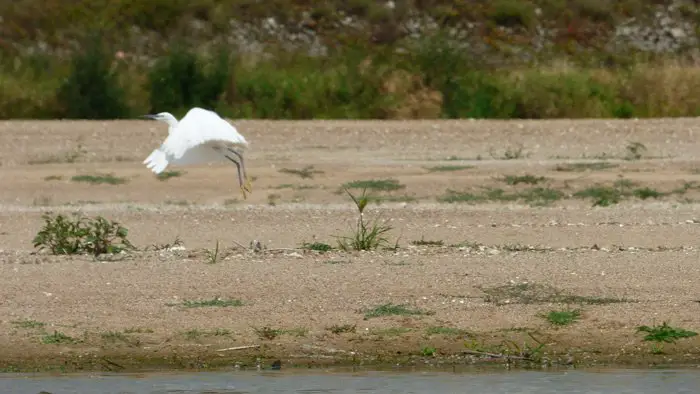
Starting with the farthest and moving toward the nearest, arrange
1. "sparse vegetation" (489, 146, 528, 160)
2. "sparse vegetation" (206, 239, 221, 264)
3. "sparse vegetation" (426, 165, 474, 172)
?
"sparse vegetation" (489, 146, 528, 160)
"sparse vegetation" (426, 165, 474, 172)
"sparse vegetation" (206, 239, 221, 264)

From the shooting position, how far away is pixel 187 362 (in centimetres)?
880

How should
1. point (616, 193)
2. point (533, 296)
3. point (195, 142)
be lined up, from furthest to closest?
1. point (616, 193)
2. point (195, 142)
3. point (533, 296)

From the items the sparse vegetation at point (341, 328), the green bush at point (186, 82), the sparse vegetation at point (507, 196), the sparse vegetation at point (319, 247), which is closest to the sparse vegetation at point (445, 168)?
the sparse vegetation at point (507, 196)

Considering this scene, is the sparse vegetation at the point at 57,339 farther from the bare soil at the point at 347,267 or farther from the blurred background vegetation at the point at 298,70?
the blurred background vegetation at the point at 298,70

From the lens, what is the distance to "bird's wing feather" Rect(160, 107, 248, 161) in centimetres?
1246

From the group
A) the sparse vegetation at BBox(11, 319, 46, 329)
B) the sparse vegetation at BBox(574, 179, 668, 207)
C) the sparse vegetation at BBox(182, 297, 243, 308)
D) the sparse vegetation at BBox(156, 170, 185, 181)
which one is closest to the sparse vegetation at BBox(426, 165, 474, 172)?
the sparse vegetation at BBox(574, 179, 668, 207)

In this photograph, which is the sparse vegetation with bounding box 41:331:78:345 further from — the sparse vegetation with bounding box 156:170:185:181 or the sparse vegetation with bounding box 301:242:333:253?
the sparse vegetation with bounding box 156:170:185:181

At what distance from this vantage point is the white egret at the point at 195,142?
40.9 feet

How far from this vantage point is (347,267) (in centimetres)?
1073

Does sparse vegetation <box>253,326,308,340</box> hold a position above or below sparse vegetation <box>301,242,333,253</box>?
below

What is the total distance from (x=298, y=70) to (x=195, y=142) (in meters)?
12.8

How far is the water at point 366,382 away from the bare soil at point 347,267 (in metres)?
0.17

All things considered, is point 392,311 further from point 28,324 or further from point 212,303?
point 28,324

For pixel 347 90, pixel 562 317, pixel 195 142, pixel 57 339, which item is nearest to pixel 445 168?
pixel 347 90
